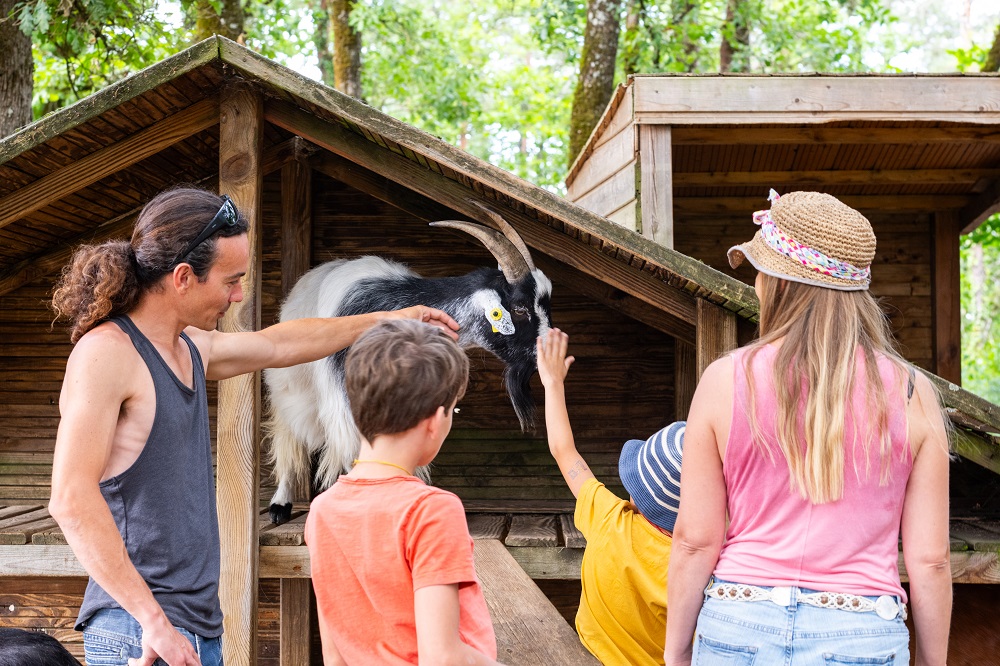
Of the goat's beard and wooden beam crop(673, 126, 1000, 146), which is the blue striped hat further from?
wooden beam crop(673, 126, 1000, 146)

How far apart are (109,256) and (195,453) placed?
1.69 feet

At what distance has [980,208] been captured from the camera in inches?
222

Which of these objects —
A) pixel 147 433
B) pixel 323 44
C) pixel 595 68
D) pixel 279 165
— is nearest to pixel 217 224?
pixel 147 433

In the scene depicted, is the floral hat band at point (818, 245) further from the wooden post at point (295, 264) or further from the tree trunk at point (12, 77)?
the tree trunk at point (12, 77)

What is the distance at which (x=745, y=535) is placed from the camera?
182 centimetres

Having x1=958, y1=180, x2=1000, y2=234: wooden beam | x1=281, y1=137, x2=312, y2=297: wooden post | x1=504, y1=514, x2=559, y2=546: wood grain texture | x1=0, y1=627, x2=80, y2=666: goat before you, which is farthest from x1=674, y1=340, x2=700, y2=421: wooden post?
x1=0, y1=627, x2=80, y2=666: goat

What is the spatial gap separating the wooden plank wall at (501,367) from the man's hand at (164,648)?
9.55 feet

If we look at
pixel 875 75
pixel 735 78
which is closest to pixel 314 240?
pixel 735 78

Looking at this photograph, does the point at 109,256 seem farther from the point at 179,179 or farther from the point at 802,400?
the point at 179,179

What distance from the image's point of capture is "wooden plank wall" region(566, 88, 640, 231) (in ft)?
15.6

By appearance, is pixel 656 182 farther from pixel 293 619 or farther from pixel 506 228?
pixel 293 619

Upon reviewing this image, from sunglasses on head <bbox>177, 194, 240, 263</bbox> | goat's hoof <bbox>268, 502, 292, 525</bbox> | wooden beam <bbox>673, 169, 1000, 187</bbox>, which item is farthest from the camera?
wooden beam <bbox>673, 169, 1000, 187</bbox>

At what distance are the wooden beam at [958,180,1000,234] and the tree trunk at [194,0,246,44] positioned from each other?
6.29 meters

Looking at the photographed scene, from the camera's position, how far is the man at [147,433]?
6.00 feet
